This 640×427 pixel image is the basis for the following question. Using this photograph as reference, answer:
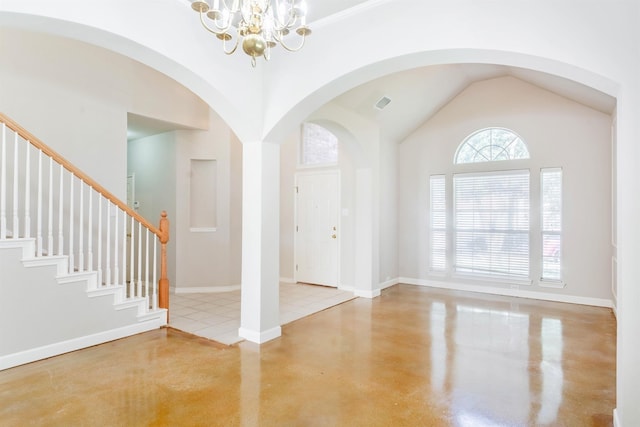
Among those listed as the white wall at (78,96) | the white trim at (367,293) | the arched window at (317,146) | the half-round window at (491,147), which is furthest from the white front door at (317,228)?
the white wall at (78,96)

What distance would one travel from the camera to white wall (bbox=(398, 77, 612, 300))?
5340 mm

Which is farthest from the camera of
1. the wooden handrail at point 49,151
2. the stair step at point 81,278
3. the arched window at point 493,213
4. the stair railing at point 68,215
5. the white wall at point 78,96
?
the arched window at point 493,213

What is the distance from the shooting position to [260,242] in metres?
3.86

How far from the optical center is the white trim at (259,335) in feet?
12.5

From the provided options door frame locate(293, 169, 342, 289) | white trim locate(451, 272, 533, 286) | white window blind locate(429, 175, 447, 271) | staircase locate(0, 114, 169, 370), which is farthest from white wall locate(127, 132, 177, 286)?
white trim locate(451, 272, 533, 286)

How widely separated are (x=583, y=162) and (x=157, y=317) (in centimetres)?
637

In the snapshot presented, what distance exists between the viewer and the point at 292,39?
373 centimetres

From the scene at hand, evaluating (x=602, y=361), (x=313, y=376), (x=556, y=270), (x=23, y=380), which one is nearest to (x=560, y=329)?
(x=602, y=361)

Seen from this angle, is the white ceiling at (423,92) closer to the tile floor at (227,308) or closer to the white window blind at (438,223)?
the white window blind at (438,223)

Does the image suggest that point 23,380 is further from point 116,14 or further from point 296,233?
point 296,233

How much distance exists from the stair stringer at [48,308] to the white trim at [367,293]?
3428 mm

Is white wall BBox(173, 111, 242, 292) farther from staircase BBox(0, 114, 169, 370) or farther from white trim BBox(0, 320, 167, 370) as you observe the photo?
white trim BBox(0, 320, 167, 370)

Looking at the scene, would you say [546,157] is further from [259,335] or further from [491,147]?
[259,335]

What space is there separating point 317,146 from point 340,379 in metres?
4.76
